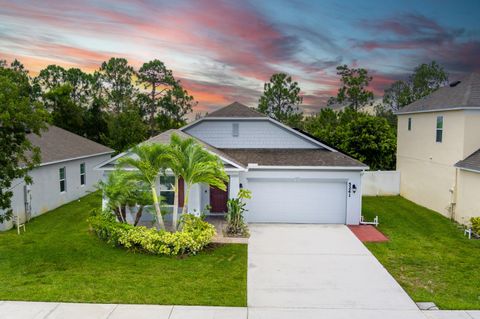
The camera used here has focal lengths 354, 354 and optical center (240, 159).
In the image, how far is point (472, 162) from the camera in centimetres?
1581

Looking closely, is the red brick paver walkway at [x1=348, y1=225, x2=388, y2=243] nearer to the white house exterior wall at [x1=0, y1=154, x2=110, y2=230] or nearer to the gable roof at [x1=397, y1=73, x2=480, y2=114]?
the gable roof at [x1=397, y1=73, x2=480, y2=114]

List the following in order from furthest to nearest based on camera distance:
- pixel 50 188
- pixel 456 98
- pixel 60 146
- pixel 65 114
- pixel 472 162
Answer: pixel 65 114 → pixel 60 146 → pixel 50 188 → pixel 456 98 → pixel 472 162

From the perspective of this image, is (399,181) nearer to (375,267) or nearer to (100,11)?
(375,267)

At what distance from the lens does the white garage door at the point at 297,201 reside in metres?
16.3

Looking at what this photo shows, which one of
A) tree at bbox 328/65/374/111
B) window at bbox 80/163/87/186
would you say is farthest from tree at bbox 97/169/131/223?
tree at bbox 328/65/374/111

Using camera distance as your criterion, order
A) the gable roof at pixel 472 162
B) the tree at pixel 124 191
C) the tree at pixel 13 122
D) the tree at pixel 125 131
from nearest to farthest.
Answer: the tree at pixel 13 122 → the tree at pixel 124 191 → the gable roof at pixel 472 162 → the tree at pixel 125 131

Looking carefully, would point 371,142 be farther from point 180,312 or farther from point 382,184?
point 180,312

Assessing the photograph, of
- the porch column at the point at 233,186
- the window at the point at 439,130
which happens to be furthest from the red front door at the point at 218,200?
the window at the point at 439,130

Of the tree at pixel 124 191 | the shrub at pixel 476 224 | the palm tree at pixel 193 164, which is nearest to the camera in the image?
the palm tree at pixel 193 164

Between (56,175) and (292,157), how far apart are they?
1262 cm

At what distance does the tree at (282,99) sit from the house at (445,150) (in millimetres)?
19634

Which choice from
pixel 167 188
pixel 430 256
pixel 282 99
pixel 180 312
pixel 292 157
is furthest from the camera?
pixel 282 99

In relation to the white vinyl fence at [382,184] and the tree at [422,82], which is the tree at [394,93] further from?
the white vinyl fence at [382,184]

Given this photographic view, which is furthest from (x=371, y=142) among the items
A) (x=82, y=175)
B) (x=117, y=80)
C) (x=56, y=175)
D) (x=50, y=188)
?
(x=117, y=80)
